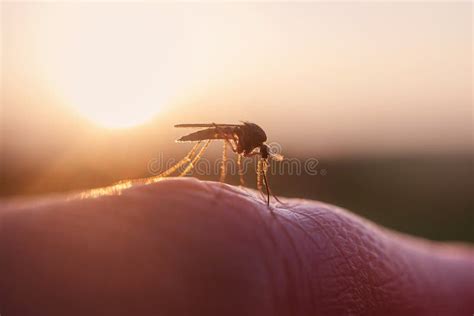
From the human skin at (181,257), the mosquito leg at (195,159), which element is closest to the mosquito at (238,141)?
the mosquito leg at (195,159)

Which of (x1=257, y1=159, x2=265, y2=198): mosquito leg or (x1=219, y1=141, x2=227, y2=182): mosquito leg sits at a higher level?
(x1=219, y1=141, x2=227, y2=182): mosquito leg

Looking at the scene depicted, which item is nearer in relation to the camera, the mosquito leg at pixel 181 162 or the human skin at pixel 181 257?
the human skin at pixel 181 257

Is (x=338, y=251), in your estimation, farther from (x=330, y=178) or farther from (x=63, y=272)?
(x=330, y=178)

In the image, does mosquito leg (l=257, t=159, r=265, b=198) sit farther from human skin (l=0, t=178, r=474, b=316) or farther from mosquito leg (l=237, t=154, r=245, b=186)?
human skin (l=0, t=178, r=474, b=316)

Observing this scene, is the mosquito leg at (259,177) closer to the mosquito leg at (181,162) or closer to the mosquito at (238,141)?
the mosquito at (238,141)

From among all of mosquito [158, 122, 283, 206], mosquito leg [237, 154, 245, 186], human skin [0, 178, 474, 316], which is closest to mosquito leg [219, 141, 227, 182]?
mosquito [158, 122, 283, 206]

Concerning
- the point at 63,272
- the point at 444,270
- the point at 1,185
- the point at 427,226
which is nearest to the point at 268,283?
the point at 63,272

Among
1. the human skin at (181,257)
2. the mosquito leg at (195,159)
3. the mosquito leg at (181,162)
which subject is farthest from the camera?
the mosquito leg at (195,159)

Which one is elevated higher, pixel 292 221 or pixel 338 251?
pixel 292 221

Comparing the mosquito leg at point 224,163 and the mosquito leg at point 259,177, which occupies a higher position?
the mosquito leg at point 224,163
